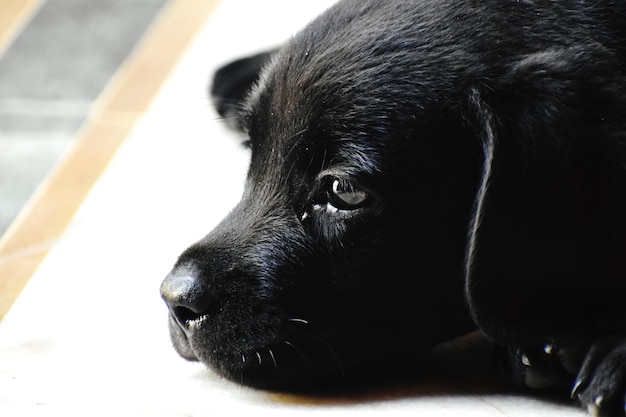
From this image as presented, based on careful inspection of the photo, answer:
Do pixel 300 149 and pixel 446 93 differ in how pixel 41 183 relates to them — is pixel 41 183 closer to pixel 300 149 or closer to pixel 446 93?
pixel 300 149

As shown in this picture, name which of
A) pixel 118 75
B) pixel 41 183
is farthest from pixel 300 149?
pixel 118 75

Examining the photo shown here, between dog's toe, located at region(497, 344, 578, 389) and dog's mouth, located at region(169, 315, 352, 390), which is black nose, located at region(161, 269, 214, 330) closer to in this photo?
dog's mouth, located at region(169, 315, 352, 390)

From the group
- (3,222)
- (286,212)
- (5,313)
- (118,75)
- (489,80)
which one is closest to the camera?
Answer: (489,80)

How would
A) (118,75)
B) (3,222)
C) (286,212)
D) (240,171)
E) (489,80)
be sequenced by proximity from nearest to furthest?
1. (489,80)
2. (286,212)
3. (3,222)
4. (240,171)
5. (118,75)

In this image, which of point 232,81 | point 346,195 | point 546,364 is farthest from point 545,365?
point 232,81

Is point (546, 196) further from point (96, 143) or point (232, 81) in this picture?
point (96, 143)

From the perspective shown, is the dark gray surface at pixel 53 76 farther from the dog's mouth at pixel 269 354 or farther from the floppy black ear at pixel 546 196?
the floppy black ear at pixel 546 196

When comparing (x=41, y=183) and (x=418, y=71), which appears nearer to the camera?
(x=418, y=71)

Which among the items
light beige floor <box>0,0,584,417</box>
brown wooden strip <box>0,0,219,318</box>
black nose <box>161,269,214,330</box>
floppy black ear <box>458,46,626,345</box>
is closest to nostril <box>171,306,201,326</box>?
black nose <box>161,269,214,330</box>
